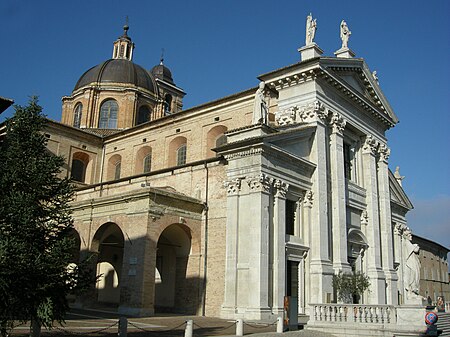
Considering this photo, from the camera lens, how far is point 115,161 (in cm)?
3120

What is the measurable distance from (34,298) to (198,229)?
1042 centimetres

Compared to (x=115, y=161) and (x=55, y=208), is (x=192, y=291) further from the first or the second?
(x=115, y=161)

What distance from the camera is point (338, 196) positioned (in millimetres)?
21188

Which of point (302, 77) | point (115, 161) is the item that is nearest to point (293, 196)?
point (302, 77)

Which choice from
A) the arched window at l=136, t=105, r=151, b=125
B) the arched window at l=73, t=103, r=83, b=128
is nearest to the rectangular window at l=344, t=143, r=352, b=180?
the arched window at l=136, t=105, r=151, b=125

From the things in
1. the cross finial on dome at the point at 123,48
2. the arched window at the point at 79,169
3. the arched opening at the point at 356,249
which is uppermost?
the cross finial on dome at the point at 123,48

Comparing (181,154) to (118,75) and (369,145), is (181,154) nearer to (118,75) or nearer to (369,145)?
(369,145)

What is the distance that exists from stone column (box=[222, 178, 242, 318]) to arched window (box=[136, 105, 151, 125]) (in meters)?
19.7

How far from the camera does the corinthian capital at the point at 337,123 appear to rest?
22.0 m

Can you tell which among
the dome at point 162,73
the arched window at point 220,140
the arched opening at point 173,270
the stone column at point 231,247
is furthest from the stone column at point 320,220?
the dome at point 162,73

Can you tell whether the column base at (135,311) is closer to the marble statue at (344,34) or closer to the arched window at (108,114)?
the marble statue at (344,34)

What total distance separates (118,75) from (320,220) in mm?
22822

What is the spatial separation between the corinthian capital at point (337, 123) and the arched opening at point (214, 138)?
18.8ft

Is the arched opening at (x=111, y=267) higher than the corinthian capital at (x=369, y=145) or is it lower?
lower
